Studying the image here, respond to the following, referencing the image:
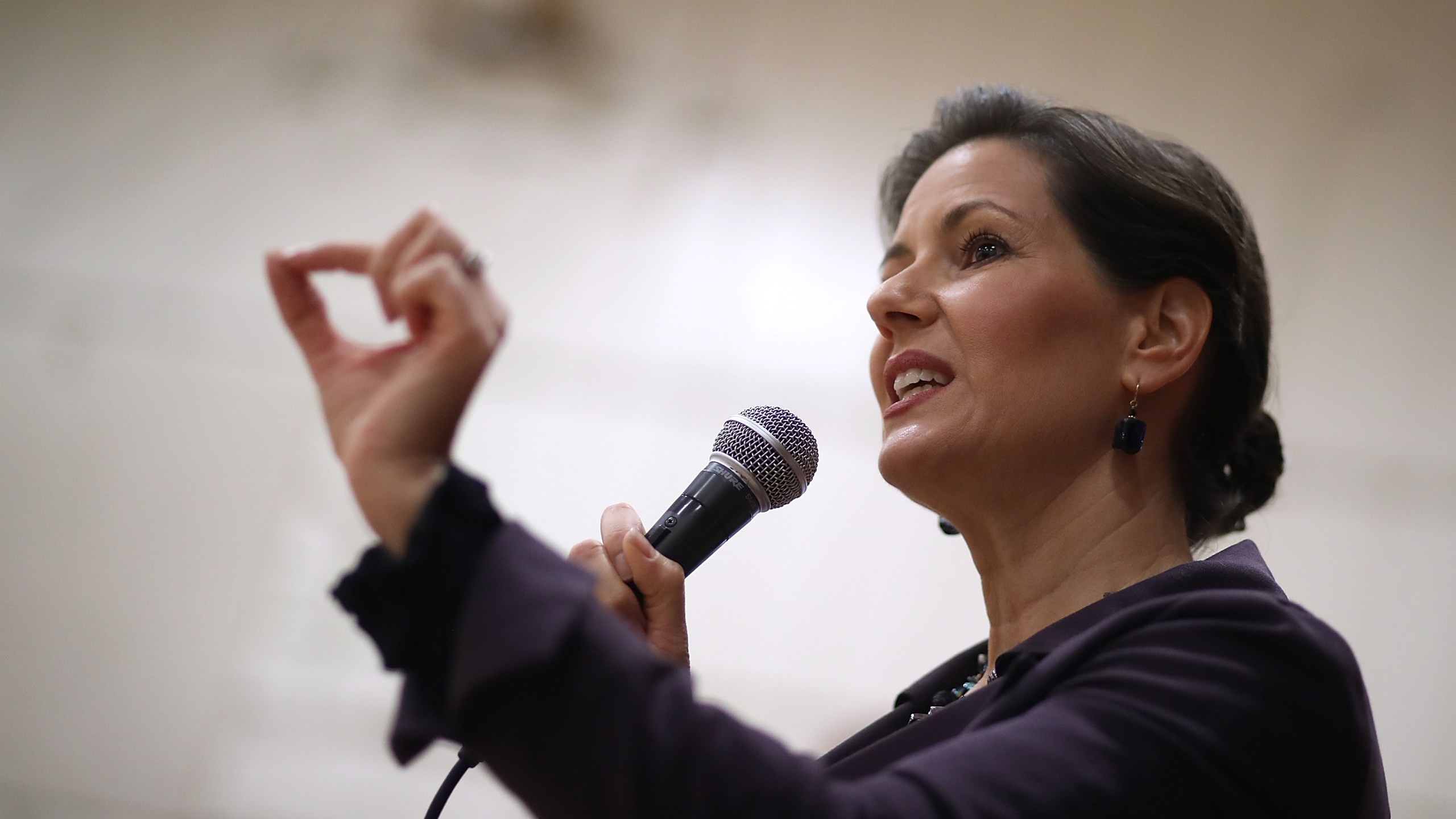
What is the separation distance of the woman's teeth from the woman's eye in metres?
0.16

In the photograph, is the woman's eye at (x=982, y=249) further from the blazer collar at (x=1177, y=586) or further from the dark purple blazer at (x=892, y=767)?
the dark purple blazer at (x=892, y=767)

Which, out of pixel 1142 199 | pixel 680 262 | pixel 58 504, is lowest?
pixel 1142 199

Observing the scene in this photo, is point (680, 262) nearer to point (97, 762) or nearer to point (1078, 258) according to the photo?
point (1078, 258)

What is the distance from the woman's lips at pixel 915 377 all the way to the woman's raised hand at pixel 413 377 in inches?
26.1

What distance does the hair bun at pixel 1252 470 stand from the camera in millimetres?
1415

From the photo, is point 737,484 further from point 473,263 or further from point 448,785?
point 473,263

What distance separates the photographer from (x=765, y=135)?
2.80 m

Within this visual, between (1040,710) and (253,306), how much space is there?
2.40 metres

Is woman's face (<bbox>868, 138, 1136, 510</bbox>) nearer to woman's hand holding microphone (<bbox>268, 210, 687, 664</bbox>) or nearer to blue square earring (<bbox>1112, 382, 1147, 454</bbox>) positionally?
blue square earring (<bbox>1112, 382, 1147, 454</bbox>)

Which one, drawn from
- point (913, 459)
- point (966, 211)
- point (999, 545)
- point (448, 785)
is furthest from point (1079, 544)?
point (448, 785)

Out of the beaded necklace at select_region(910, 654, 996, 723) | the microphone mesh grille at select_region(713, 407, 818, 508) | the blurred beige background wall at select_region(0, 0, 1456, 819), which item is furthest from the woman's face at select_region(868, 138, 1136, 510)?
the blurred beige background wall at select_region(0, 0, 1456, 819)

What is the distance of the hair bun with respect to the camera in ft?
4.64

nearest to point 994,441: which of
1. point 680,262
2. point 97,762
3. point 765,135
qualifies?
point 680,262

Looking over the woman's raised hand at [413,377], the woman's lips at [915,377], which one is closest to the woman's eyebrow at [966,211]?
the woman's lips at [915,377]
